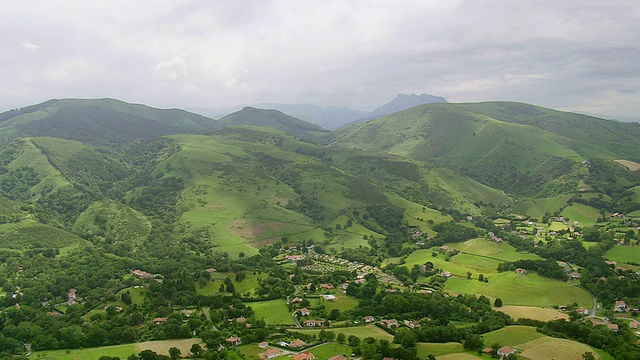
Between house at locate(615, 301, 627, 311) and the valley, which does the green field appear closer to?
the valley

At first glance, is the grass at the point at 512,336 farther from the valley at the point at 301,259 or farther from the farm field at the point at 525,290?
the farm field at the point at 525,290

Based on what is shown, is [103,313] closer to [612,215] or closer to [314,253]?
[314,253]

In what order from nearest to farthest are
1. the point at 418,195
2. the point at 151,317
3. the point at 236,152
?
the point at 151,317
the point at 418,195
the point at 236,152

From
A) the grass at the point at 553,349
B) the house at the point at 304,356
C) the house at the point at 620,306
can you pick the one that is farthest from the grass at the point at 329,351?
the house at the point at 620,306

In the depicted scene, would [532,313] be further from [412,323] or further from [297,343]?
[297,343]

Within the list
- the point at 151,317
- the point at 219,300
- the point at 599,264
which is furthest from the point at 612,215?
the point at 151,317

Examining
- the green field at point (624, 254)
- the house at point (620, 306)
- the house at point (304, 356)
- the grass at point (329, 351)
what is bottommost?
the house at point (620, 306)

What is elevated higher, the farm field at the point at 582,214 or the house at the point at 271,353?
the farm field at the point at 582,214

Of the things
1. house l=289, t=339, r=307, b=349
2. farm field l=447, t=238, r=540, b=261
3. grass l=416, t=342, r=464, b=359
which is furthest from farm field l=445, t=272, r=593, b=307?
house l=289, t=339, r=307, b=349
